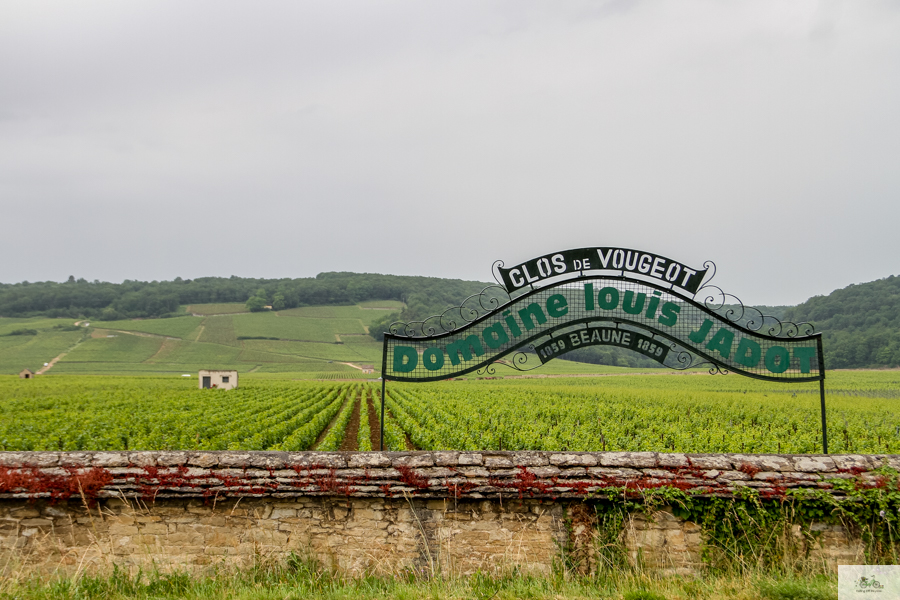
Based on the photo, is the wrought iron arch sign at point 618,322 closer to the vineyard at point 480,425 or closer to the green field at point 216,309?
the vineyard at point 480,425

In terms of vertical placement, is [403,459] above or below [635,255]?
below

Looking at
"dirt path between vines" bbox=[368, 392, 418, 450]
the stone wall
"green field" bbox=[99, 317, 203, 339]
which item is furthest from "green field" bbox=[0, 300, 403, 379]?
the stone wall

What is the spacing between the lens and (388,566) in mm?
5008

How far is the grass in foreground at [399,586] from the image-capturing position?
4.22 metres

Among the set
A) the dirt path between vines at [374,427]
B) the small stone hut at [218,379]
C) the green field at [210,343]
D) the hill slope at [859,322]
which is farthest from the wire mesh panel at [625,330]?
the green field at [210,343]

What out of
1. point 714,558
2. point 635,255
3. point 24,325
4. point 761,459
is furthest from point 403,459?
point 24,325

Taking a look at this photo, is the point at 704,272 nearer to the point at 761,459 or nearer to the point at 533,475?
the point at 761,459

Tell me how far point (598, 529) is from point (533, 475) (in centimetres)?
85

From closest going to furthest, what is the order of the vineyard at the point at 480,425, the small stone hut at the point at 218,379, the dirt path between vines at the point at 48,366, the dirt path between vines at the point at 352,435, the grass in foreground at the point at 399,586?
the grass in foreground at the point at 399,586 < the vineyard at the point at 480,425 < the dirt path between vines at the point at 352,435 < the small stone hut at the point at 218,379 < the dirt path between vines at the point at 48,366

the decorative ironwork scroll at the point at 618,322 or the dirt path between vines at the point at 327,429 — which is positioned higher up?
the decorative ironwork scroll at the point at 618,322

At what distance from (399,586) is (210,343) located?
353 feet

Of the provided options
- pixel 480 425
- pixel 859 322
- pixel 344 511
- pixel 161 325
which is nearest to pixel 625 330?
pixel 344 511

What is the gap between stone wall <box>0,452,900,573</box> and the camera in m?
4.99

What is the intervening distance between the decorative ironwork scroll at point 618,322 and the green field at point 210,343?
68.0 metres
